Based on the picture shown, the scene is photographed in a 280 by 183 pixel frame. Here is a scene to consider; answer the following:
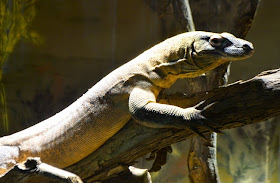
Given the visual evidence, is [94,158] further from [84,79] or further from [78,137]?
[84,79]

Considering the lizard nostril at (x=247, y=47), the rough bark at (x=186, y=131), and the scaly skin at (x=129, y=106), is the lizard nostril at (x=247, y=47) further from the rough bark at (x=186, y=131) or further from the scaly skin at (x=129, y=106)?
the rough bark at (x=186, y=131)

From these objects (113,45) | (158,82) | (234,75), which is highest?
(158,82)

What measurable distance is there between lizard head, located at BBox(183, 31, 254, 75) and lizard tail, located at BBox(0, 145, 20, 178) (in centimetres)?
182

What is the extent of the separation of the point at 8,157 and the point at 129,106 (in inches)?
52.3

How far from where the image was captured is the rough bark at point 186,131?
2510 mm

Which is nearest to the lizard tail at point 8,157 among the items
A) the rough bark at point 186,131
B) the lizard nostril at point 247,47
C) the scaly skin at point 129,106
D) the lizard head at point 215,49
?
the scaly skin at point 129,106

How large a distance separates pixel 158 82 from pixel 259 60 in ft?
10.3

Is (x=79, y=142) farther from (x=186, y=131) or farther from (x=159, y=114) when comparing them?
(x=186, y=131)

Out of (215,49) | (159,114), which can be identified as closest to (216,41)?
(215,49)

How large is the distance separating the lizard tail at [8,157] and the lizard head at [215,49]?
71.5 inches

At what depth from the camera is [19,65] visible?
19.4 ft

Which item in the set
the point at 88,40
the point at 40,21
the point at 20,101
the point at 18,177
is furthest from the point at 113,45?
the point at 18,177

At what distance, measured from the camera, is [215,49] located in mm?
2789

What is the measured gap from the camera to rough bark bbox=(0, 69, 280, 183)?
8.23ft
